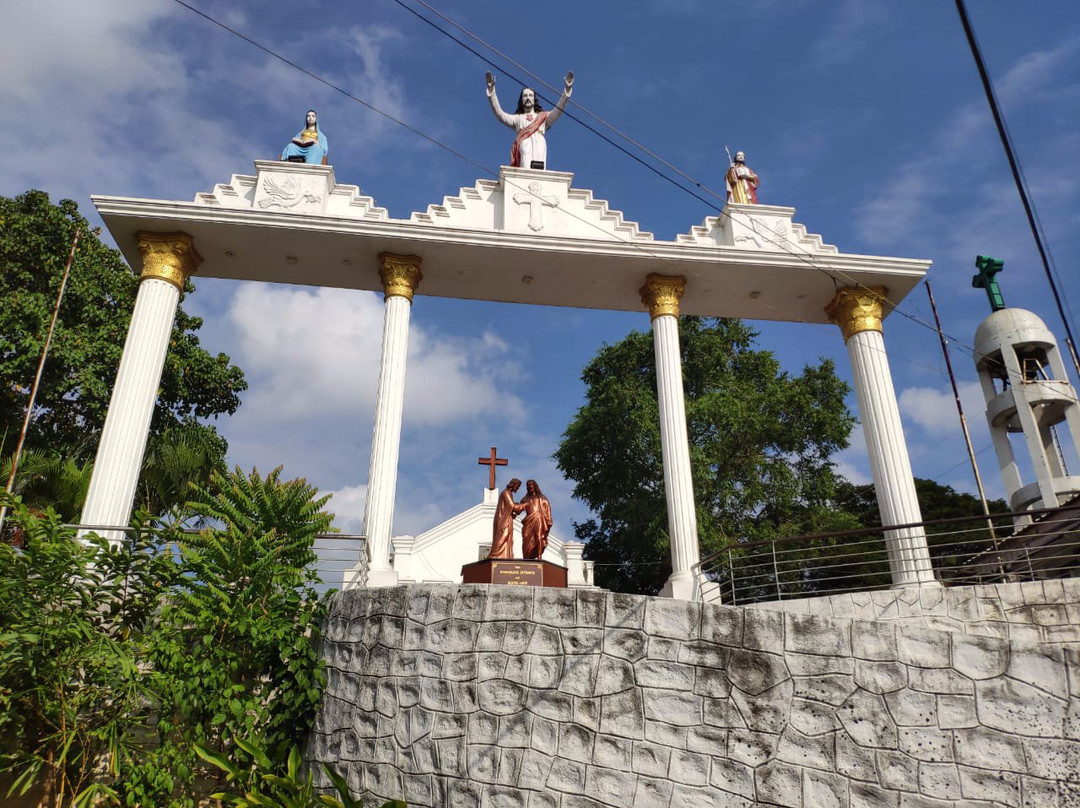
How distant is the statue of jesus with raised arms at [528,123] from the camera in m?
14.2

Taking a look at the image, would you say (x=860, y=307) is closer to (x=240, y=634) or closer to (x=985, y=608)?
(x=985, y=608)

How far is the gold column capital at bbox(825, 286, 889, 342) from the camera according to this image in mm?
13656

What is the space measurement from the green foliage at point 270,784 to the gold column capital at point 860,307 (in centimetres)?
1113

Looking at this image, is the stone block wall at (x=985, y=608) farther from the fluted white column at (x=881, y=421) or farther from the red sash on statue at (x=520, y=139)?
the red sash on statue at (x=520, y=139)

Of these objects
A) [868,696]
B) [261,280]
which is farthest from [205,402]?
[868,696]

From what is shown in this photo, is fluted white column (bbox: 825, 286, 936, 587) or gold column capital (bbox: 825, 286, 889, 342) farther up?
gold column capital (bbox: 825, 286, 889, 342)

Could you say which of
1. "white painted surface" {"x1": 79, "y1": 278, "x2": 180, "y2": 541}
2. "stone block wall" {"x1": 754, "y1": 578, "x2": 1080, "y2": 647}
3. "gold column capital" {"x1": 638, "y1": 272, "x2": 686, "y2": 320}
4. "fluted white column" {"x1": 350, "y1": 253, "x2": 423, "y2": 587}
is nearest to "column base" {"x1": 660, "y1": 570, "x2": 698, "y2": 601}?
"stone block wall" {"x1": 754, "y1": 578, "x2": 1080, "y2": 647}

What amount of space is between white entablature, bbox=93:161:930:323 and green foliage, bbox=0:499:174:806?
22.0 feet

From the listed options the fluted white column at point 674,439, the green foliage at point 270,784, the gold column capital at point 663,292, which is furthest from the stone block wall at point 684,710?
the gold column capital at point 663,292

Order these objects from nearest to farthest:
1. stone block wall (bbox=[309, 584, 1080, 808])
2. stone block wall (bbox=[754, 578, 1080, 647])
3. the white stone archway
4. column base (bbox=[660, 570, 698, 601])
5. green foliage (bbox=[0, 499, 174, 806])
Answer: stone block wall (bbox=[309, 584, 1080, 808]), green foliage (bbox=[0, 499, 174, 806]), stone block wall (bbox=[754, 578, 1080, 647]), column base (bbox=[660, 570, 698, 601]), the white stone archway

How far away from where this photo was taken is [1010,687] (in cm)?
564

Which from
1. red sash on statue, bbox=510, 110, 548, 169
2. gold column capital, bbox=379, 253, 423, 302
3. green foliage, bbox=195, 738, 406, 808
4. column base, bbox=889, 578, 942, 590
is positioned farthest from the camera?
red sash on statue, bbox=510, 110, 548, 169

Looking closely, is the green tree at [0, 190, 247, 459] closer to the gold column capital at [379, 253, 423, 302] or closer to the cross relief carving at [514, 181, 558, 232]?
the gold column capital at [379, 253, 423, 302]

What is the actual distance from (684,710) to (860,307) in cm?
979
